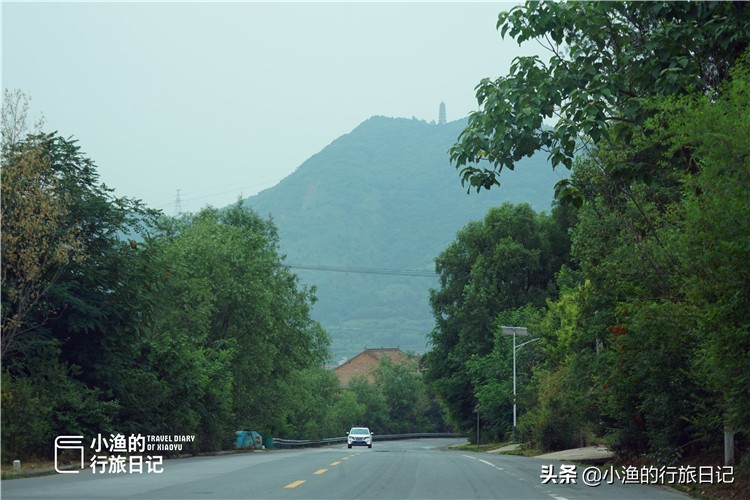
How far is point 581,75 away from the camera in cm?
1736

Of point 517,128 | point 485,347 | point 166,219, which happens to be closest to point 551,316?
point 485,347

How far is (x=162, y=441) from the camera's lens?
35.7 metres

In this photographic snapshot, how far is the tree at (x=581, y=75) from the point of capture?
1642cm

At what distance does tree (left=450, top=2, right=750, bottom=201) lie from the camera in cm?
1642

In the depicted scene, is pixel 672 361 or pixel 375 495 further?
pixel 672 361

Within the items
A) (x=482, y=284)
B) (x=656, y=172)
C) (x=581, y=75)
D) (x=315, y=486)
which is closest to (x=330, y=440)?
(x=482, y=284)

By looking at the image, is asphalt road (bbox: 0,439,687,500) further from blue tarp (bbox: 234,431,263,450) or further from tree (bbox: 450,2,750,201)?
blue tarp (bbox: 234,431,263,450)

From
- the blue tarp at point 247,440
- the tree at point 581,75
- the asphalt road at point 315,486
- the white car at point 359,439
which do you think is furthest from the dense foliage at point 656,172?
the white car at point 359,439

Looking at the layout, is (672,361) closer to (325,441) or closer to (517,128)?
(517,128)

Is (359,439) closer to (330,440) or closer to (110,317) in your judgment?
(330,440)

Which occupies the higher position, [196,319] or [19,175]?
[19,175]

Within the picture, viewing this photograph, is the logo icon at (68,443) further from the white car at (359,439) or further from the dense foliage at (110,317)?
the white car at (359,439)

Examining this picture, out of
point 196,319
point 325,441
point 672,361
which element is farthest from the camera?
point 325,441

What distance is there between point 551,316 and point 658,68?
35229 mm
